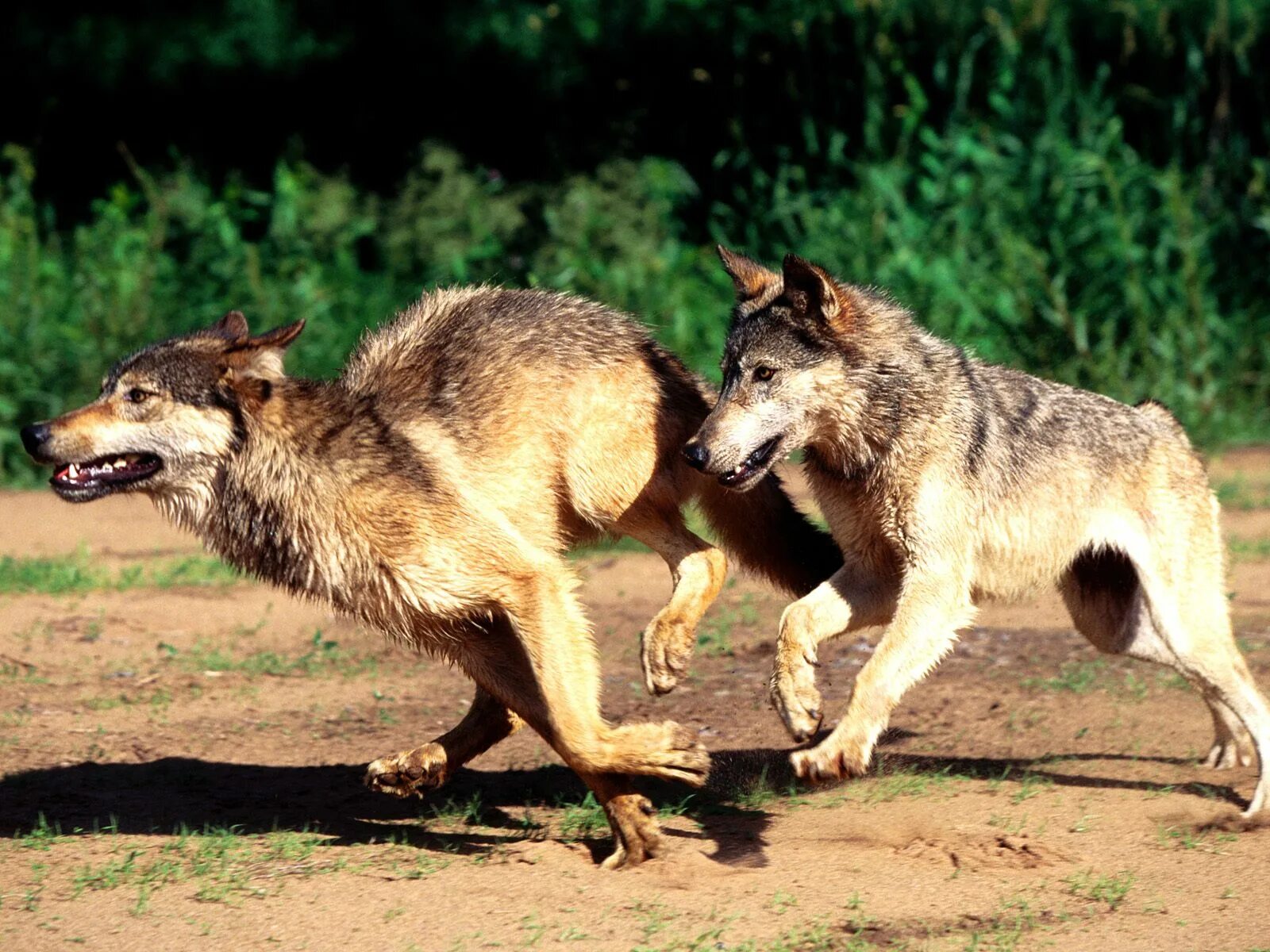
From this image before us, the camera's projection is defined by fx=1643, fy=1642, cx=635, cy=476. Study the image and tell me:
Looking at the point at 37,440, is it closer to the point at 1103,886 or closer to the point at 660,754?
the point at 660,754

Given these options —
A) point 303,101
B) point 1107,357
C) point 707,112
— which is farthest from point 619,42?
point 1107,357

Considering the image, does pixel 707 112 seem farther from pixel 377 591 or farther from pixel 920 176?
pixel 377 591

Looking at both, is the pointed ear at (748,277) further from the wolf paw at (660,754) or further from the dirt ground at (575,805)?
the dirt ground at (575,805)

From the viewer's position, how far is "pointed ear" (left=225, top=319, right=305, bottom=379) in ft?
17.5

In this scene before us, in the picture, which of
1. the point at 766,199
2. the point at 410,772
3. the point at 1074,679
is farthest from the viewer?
the point at 766,199

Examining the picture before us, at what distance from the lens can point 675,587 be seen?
5742mm

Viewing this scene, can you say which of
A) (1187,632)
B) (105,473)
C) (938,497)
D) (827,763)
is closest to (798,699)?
(827,763)

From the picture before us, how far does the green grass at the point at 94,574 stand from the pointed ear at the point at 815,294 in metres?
3.88

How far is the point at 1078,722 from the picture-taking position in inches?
260

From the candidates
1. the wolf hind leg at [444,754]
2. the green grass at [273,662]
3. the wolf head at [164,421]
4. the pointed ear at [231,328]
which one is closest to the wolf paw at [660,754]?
the wolf hind leg at [444,754]

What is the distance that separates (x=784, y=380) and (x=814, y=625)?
31.5 inches

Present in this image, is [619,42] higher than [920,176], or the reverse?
[619,42]

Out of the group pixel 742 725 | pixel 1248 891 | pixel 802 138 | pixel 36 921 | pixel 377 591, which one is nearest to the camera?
pixel 36 921

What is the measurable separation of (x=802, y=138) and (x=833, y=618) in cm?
993
